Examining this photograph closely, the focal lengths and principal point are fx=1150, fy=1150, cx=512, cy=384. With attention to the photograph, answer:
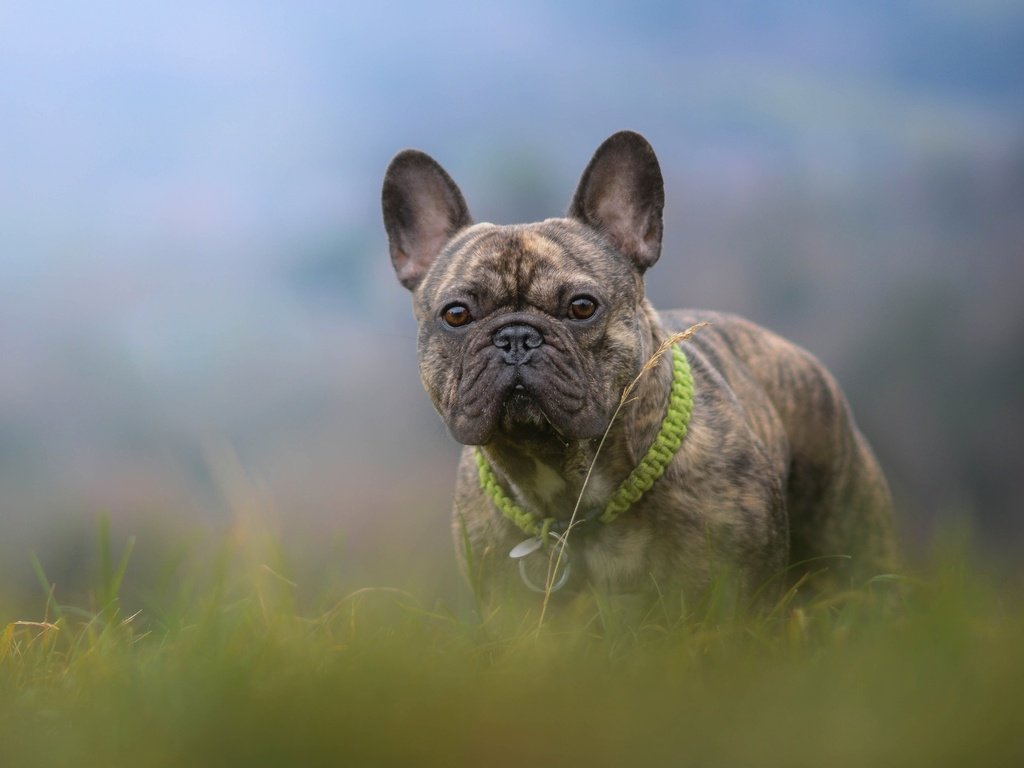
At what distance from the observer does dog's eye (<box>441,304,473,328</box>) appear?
334cm

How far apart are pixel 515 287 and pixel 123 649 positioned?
4.80ft

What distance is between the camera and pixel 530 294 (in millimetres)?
3264

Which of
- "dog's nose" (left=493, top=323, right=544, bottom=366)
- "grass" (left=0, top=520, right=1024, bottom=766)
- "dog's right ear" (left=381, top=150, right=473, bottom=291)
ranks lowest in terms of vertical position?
"grass" (left=0, top=520, right=1024, bottom=766)

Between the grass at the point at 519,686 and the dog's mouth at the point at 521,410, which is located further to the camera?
the dog's mouth at the point at 521,410

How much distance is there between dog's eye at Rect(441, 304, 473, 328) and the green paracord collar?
16.8 inches

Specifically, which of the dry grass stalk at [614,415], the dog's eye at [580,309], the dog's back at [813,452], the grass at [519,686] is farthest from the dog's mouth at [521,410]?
the dog's back at [813,452]

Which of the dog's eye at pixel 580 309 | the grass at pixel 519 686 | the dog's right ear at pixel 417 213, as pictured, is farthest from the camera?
the dog's right ear at pixel 417 213

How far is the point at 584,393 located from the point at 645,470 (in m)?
0.34

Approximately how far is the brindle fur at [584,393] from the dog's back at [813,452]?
1.11 ft

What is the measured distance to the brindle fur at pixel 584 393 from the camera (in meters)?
3.12

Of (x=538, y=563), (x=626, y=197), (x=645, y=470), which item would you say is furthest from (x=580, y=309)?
(x=538, y=563)

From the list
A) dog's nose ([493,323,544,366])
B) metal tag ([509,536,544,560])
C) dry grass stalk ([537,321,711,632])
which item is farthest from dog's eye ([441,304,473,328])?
metal tag ([509,536,544,560])

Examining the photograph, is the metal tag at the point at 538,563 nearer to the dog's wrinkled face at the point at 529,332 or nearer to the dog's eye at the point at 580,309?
the dog's wrinkled face at the point at 529,332

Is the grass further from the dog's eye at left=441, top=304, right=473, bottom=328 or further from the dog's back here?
the dog's back
